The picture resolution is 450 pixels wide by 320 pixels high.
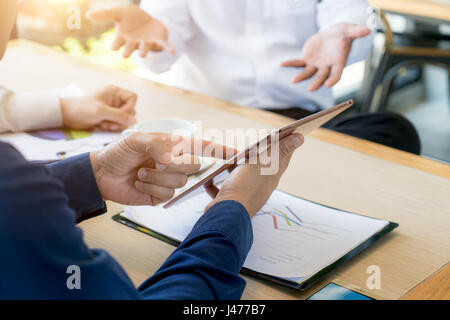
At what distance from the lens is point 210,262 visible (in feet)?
1.94

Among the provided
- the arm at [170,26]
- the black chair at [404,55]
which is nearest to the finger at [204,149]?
the arm at [170,26]

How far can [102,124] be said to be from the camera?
1133mm

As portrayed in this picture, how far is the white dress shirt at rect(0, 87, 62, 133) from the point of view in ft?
3.59

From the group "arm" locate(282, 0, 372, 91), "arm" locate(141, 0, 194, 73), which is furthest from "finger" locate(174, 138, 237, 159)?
"arm" locate(141, 0, 194, 73)

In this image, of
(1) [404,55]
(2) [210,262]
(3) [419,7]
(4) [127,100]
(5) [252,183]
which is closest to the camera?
(2) [210,262]

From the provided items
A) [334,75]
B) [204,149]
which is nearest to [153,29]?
[334,75]

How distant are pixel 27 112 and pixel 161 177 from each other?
439 millimetres

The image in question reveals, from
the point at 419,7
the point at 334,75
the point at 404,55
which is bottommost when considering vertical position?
the point at 334,75

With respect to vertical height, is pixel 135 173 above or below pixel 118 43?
below

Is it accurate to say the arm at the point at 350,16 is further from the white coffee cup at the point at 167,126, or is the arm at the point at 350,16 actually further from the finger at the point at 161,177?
the finger at the point at 161,177

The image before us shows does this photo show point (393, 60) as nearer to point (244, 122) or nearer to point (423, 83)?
point (423, 83)

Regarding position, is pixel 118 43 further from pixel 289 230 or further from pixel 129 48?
pixel 289 230

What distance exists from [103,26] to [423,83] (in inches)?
86.2

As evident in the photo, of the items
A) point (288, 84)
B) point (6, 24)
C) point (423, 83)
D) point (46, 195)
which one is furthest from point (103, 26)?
point (46, 195)
